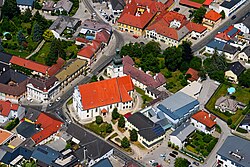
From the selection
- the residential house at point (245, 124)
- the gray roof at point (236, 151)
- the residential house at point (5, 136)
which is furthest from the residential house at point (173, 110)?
the residential house at point (5, 136)

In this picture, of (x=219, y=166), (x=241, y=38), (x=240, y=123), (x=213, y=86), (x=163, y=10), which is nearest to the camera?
(x=219, y=166)

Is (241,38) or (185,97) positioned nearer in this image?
(185,97)

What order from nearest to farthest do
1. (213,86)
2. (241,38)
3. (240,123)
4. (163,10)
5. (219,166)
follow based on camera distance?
1. (219,166)
2. (240,123)
3. (213,86)
4. (241,38)
5. (163,10)

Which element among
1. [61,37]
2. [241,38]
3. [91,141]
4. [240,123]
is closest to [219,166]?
[240,123]

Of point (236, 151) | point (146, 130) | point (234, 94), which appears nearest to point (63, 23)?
point (146, 130)

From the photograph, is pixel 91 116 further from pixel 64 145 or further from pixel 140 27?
pixel 140 27

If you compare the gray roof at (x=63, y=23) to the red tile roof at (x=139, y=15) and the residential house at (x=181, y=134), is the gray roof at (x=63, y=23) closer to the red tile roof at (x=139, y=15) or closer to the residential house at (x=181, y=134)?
the red tile roof at (x=139, y=15)

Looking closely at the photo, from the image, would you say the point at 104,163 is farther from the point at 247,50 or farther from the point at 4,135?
the point at 247,50
